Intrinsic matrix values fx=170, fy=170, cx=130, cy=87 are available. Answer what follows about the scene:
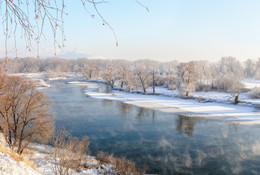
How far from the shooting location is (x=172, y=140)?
1592 centimetres

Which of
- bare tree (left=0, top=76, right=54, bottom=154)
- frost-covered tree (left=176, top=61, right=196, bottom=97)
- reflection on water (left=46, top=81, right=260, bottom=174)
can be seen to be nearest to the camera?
reflection on water (left=46, top=81, right=260, bottom=174)

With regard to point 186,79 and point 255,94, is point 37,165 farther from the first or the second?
point 255,94

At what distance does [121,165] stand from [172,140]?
22.0ft

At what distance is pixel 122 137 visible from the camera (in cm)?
1638

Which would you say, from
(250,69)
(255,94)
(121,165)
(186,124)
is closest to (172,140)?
(186,124)

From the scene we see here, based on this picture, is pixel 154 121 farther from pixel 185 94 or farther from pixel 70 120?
pixel 185 94

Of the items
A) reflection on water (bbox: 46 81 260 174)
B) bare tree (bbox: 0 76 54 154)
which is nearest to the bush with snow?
reflection on water (bbox: 46 81 260 174)

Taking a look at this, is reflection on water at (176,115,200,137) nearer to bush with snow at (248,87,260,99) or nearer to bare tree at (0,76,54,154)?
bare tree at (0,76,54,154)

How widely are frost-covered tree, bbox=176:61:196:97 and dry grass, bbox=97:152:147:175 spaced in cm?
2770

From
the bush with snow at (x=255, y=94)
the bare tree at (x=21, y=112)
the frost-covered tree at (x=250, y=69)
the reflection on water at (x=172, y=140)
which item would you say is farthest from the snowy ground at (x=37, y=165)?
the frost-covered tree at (x=250, y=69)

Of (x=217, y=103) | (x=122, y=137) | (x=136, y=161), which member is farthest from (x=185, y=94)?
(x=136, y=161)

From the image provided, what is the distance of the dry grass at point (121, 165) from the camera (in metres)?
10.4

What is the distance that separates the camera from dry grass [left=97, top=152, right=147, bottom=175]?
34.2 feet

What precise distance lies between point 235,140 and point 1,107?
2006 centimetres
